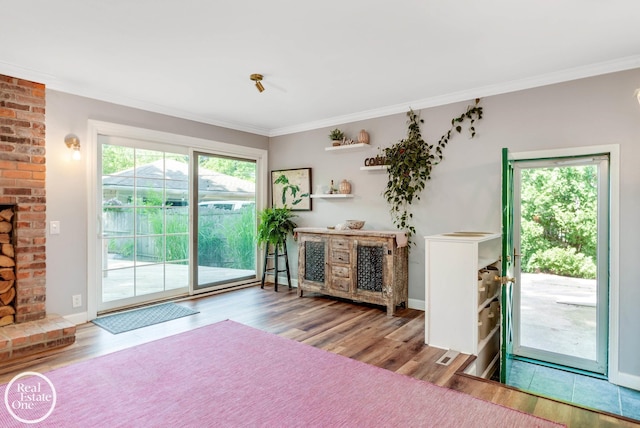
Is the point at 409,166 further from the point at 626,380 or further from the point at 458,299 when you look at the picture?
the point at 626,380

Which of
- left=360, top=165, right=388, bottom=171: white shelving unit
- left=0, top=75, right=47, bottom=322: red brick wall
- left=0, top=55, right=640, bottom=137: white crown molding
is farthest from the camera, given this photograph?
left=360, top=165, right=388, bottom=171: white shelving unit

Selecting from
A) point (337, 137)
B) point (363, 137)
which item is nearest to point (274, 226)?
point (337, 137)

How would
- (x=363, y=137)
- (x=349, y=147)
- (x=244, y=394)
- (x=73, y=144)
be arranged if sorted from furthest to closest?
(x=349, y=147) → (x=363, y=137) → (x=73, y=144) → (x=244, y=394)

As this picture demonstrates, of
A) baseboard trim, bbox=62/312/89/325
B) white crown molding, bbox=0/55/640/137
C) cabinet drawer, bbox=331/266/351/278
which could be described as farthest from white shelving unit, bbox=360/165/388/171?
A: baseboard trim, bbox=62/312/89/325

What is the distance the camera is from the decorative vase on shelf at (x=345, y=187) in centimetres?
479

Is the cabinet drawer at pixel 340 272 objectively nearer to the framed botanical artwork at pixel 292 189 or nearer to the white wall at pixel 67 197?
the framed botanical artwork at pixel 292 189

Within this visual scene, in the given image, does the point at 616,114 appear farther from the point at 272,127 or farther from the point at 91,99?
the point at 91,99

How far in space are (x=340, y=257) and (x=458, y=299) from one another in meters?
1.65

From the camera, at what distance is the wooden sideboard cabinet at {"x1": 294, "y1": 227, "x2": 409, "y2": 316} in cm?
402

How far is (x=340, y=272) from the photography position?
14.4 ft

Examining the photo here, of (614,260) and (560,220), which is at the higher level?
(560,220)

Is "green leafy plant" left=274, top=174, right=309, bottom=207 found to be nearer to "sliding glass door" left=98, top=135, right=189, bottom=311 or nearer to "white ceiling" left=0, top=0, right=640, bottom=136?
"sliding glass door" left=98, top=135, right=189, bottom=311

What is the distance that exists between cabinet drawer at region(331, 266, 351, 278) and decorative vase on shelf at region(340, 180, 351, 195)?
3.39ft

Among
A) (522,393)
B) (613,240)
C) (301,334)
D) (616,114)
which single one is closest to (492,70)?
(616,114)
